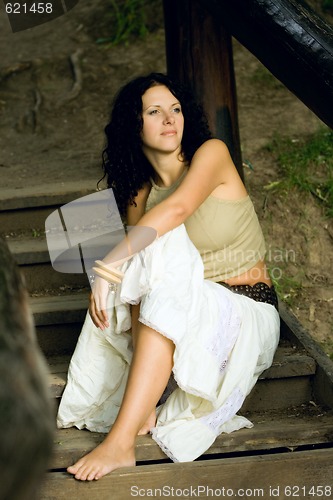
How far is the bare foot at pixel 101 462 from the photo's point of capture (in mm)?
2594

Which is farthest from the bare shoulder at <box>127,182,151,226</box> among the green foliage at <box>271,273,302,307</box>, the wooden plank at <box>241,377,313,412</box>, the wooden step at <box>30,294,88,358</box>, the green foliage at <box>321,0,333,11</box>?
the green foliage at <box>321,0,333,11</box>

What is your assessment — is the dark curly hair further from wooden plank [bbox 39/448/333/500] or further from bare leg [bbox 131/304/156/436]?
wooden plank [bbox 39/448/333/500]

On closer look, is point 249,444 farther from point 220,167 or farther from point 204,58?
point 204,58

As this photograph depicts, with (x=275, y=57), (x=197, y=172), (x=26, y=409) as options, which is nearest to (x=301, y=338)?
(x=197, y=172)

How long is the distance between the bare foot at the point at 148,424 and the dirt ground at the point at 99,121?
142 cm

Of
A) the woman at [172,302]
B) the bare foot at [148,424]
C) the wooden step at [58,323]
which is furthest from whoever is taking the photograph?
the wooden step at [58,323]

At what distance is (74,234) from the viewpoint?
12.8ft

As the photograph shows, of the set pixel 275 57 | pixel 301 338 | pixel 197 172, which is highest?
pixel 275 57

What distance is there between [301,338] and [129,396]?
93 centimetres

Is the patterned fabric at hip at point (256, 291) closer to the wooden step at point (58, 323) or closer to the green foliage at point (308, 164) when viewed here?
the wooden step at point (58, 323)

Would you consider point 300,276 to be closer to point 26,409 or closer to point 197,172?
point 197,172

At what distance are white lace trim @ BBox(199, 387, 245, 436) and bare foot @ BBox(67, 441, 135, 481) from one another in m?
0.29

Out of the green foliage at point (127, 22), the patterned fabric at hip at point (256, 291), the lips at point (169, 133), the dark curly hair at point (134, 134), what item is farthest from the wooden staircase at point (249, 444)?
the green foliage at point (127, 22)

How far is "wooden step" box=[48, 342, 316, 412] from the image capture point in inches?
123
